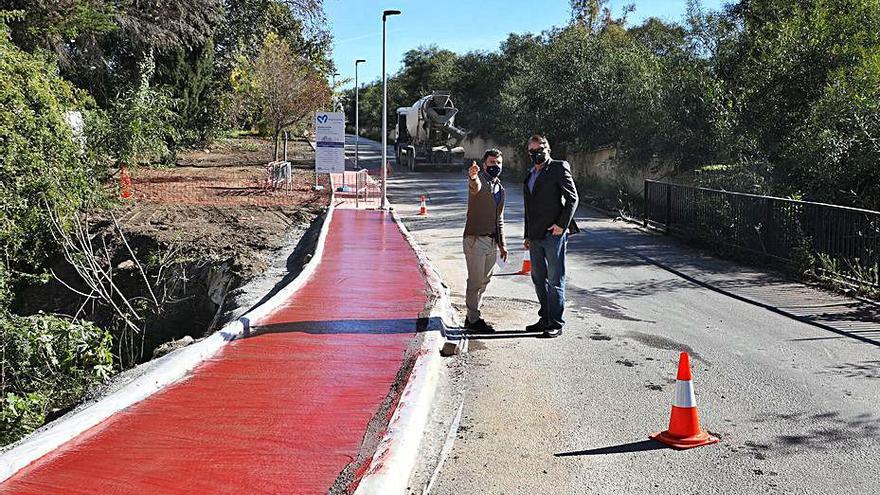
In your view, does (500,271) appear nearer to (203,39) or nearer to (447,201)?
(447,201)

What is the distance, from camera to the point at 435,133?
4144 cm

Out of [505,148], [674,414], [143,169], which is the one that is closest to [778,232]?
[674,414]

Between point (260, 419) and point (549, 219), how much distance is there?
376 cm

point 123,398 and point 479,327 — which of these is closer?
point 123,398

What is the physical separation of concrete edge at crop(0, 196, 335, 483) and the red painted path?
0.06 meters

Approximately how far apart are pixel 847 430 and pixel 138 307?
12384 millimetres

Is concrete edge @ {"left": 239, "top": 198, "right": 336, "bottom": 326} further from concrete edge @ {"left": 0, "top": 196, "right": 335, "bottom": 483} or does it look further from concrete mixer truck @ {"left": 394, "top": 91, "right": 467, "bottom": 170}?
concrete mixer truck @ {"left": 394, "top": 91, "right": 467, "bottom": 170}

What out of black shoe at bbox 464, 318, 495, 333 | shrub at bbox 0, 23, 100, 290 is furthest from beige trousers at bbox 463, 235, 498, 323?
shrub at bbox 0, 23, 100, 290

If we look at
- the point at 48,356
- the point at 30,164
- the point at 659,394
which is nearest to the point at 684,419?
the point at 659,394

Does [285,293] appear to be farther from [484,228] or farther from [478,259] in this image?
[484,228]

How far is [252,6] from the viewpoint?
4403cm

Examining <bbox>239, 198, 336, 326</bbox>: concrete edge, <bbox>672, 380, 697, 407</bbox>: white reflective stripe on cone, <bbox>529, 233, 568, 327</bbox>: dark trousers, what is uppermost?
<bbox>529, 233, 568, 327</bbox>: dark trousers

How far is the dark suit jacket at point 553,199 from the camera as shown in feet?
27.3

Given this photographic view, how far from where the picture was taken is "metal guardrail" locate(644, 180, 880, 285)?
11.6 m
